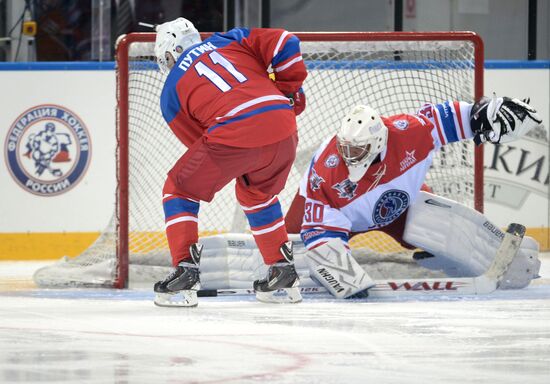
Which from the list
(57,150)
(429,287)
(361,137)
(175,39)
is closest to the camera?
(175,39)

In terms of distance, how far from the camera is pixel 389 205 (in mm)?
4703

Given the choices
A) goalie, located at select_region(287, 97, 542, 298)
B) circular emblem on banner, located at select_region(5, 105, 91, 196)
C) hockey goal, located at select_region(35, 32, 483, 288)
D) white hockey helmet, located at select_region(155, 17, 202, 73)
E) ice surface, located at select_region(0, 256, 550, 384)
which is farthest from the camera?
circular emblem on banner, located at select_region(5, 105, 91, 196)

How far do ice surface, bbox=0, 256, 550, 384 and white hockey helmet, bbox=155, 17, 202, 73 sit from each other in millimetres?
832

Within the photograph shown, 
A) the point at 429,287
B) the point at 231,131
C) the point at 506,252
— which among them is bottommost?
the point at 429,287

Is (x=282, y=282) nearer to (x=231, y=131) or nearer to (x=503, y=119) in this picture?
(x=231, y=131)

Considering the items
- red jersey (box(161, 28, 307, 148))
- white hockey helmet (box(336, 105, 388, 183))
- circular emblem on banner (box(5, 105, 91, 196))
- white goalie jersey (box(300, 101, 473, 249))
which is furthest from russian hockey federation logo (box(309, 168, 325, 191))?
circular emblem on banner (box(5, 105, 91, 196))

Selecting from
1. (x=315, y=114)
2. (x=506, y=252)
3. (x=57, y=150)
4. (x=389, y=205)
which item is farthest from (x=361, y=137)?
(x=57, y=150)

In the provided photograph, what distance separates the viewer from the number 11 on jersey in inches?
164

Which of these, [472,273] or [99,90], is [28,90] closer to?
[99,90]

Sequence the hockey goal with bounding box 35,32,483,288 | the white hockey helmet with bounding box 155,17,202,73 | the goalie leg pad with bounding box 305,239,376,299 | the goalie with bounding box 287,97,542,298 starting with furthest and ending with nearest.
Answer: the hockey goal with bounding box 35,32,483,288
the goalie with bounding box 287,97,542,298
the goalie leg pad with bounding box 305,239,376,299
the white hockey helmet with bounding box 155,17,202,73

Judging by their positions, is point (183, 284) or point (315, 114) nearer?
point (183, 284)

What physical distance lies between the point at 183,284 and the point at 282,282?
0.36m

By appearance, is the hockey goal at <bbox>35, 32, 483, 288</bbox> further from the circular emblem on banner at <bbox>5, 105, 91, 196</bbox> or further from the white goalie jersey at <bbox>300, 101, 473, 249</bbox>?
the circular emblem on banner at <bbox>5, 105, 91, 196</bbox>

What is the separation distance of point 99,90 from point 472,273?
2.32m
